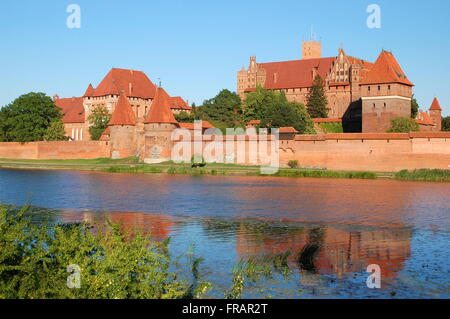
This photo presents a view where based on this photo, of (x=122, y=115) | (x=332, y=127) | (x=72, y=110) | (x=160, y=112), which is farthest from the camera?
(x=72, y=110)

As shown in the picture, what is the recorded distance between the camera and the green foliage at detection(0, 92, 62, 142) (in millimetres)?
46688

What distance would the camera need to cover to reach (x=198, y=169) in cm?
3356

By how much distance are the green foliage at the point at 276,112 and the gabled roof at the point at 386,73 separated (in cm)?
511

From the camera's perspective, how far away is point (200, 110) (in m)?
51.2

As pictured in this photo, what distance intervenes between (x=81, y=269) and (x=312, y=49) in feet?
252

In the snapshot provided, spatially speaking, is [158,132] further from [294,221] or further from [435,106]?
[435,106]

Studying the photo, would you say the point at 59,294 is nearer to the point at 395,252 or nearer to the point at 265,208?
the point at 395,252

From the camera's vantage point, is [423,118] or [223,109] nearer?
[423,118]

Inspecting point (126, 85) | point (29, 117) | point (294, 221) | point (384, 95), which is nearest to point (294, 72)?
point (126, 85)

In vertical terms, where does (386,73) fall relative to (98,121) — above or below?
above

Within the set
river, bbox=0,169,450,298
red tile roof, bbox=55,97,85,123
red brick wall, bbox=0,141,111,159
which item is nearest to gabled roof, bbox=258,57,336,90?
red tile roof, bbox=55,97,85,123

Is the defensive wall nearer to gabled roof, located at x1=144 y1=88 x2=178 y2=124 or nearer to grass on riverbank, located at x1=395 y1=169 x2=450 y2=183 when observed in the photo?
grass on riverbank, located at x1=395 y1=169 x2=450 y2=183
